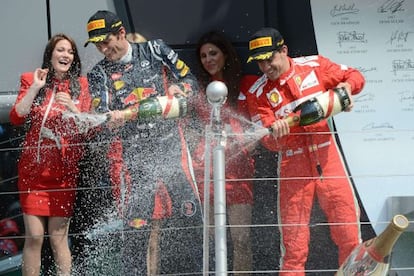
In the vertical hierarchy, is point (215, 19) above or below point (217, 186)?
above

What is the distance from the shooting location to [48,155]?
369 cm

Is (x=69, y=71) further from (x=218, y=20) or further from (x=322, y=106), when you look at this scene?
(x=322, y=106)

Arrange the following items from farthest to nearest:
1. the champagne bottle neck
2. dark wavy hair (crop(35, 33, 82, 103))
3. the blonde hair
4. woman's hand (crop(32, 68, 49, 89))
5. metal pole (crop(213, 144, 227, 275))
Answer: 1. the blonde hair
2. dark wavy hair (crop(35, 33, 82, 103))
3. woman's hand (crop(32, 68, 49, 89))
4. metal pole (crop(213, 144, 227, 275))
5. the champagne bottle neck

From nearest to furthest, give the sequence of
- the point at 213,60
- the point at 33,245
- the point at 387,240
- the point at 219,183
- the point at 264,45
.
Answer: the point at 387,240, the point at 219,183, the point at 264,45, the point at 33,245, the point at 213,60

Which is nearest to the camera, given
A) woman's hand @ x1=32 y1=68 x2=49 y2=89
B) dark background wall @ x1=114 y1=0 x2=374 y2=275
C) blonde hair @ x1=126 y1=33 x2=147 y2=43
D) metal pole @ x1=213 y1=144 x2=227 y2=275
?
metal pole @ x1=213 y1=144 x2=227 y2=275

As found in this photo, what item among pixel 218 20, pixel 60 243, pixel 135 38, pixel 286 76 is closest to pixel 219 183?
pixel 286 76

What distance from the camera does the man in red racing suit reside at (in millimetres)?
3398

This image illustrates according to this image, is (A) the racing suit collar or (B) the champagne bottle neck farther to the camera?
(A) the racing suit collar

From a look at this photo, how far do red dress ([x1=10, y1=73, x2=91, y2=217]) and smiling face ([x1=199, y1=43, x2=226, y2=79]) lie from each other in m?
0.54

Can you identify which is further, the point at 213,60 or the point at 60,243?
the point at 213,60

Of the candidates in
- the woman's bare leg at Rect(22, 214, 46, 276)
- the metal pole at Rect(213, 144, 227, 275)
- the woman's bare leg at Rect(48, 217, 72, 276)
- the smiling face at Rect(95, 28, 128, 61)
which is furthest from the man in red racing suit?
the woman's bare leg at Rect(22, 214, 46, 276)

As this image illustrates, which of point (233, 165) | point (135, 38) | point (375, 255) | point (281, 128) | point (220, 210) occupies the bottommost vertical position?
point (375, 255)

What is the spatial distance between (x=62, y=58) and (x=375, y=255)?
171 cm

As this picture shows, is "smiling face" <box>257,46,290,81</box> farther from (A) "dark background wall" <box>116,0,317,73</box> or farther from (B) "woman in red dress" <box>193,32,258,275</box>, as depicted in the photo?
(A) "dark background wall" <box>116,0,317,73</box>
